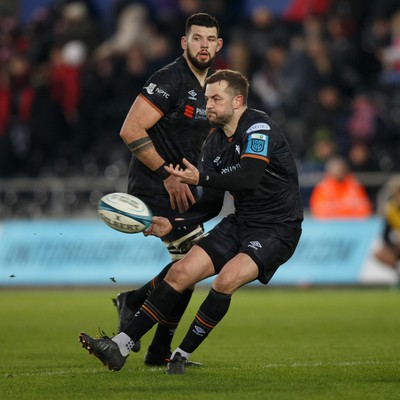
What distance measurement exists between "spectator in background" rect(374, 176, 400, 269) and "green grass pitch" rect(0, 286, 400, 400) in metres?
0.96

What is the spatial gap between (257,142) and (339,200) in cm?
1019

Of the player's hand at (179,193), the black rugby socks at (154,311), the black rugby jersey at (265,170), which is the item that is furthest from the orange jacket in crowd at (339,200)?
the black rugby socks at (154,311)

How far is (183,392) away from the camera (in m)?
6.93

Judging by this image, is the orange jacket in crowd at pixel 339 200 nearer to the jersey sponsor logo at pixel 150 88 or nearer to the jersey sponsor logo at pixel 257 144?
the jersey sponsor logo at pixel 150 88

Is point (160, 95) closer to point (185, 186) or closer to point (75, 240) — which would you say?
point (185, 186)

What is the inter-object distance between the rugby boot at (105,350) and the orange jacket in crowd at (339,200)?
10374 mm

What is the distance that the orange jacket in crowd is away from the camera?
1767 cm

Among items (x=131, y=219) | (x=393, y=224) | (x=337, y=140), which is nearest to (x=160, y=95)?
(x=131, y=219)

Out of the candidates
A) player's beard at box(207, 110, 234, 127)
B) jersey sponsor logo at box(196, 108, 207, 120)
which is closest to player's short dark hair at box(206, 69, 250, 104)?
player's beard at box(207, 110, 234, 127)

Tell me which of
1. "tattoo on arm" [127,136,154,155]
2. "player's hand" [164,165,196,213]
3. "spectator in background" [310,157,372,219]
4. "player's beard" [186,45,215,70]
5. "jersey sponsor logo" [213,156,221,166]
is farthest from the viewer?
"spectator in background" [310,157,372,219]

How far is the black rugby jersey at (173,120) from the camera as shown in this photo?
28.5 feet

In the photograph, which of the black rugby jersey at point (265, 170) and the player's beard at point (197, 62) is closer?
the black rugby jersey at point (265, 170)

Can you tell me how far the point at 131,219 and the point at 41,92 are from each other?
13096mm

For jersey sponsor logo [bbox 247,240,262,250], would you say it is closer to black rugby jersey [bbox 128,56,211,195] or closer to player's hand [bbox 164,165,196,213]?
player's hand [bbox 164,165,196,213]
